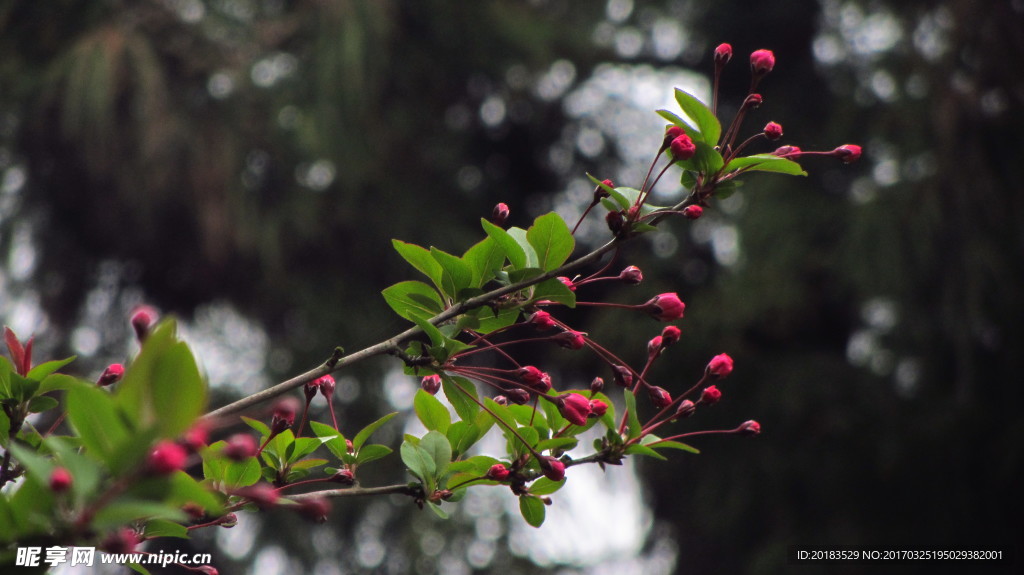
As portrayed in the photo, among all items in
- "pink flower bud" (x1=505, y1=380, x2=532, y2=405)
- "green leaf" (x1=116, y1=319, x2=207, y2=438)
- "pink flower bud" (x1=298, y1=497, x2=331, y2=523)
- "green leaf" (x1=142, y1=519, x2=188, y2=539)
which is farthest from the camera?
"pink flower bud" (x1=505, y1=380, x2=532, y2=405)

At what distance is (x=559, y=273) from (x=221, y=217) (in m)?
3.11

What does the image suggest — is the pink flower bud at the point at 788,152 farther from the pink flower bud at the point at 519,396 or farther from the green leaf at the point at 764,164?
the pink flower bud at the point at 519,396

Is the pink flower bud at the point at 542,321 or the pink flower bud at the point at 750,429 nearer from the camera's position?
the pink flower bud at the point at 542,321

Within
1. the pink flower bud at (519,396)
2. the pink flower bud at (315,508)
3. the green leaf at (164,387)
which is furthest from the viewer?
the pink flower bud at (519,396)

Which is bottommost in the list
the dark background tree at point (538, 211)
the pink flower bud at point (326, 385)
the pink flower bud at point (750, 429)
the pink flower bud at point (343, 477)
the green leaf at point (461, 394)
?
the dark background tree at point (538, 211)

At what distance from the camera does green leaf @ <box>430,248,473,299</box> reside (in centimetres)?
70

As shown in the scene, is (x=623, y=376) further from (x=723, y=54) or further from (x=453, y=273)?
(x=723, y=54)

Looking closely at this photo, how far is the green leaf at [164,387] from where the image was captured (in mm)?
361

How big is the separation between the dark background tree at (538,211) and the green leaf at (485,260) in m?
2.79

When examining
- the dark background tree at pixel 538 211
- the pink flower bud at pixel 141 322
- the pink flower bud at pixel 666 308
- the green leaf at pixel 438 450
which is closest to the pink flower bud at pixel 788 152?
the pink flower bud at pixel 666 308

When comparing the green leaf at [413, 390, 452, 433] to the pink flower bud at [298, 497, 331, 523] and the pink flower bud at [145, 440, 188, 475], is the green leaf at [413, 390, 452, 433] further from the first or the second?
the pink flower bud at [145, 440, 188, 475]

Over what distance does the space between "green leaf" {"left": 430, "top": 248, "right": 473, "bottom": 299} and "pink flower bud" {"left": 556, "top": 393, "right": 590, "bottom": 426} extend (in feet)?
0.41

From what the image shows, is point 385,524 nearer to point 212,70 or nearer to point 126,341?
point 126,341

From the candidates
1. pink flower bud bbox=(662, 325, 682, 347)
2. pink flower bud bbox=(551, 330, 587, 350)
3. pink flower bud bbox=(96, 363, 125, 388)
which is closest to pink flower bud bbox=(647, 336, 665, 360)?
pink flower bud bbox=(662, 325, 682, 347)
